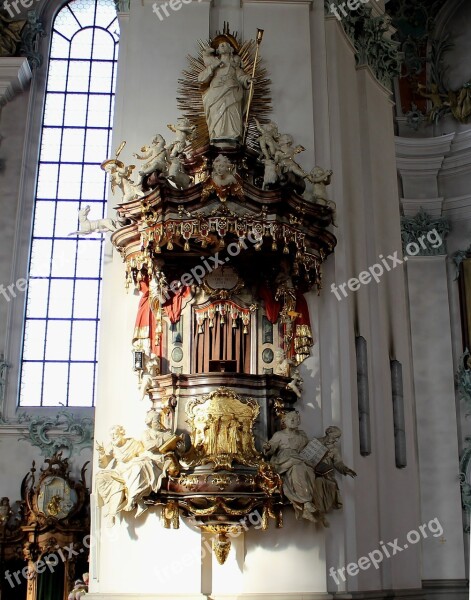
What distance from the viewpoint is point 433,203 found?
50.6 feet

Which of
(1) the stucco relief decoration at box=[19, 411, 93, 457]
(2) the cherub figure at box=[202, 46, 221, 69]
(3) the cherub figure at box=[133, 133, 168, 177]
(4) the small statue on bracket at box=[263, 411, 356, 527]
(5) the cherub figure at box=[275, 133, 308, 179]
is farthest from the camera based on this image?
(1) the stucco relief decoration at box=[19, 411, 93, 457]

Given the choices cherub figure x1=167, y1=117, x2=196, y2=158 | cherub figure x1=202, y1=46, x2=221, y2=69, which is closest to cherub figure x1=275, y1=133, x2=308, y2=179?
cherub figure x1=167, y1=117, x2=196, y2=158

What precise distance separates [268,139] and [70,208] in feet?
19.1

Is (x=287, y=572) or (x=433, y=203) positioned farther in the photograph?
(x=433, y=203)

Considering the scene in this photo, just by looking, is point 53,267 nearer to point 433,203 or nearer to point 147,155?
point 147,155

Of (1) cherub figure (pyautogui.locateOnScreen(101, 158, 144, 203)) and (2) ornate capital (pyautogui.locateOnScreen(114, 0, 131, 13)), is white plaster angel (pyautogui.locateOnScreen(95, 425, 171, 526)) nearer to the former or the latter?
(1) cherub figure (pyautogui.locateOnScreen(101, 158, 144, 203))

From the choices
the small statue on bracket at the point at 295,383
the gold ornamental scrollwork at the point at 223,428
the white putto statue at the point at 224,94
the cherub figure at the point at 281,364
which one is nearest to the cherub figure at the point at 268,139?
the white putto statue at the point at 224,94

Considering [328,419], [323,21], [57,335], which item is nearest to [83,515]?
[57,335]

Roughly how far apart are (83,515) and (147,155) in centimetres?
566

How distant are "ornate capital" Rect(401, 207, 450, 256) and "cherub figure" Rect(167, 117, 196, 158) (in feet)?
21.7

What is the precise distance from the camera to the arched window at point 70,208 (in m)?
13.3

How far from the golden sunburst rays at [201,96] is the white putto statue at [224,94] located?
271 millimetres

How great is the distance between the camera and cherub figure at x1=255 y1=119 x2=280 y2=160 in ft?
29.6

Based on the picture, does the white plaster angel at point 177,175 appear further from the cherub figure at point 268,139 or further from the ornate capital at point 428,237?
the ornate capital at point 428,237
